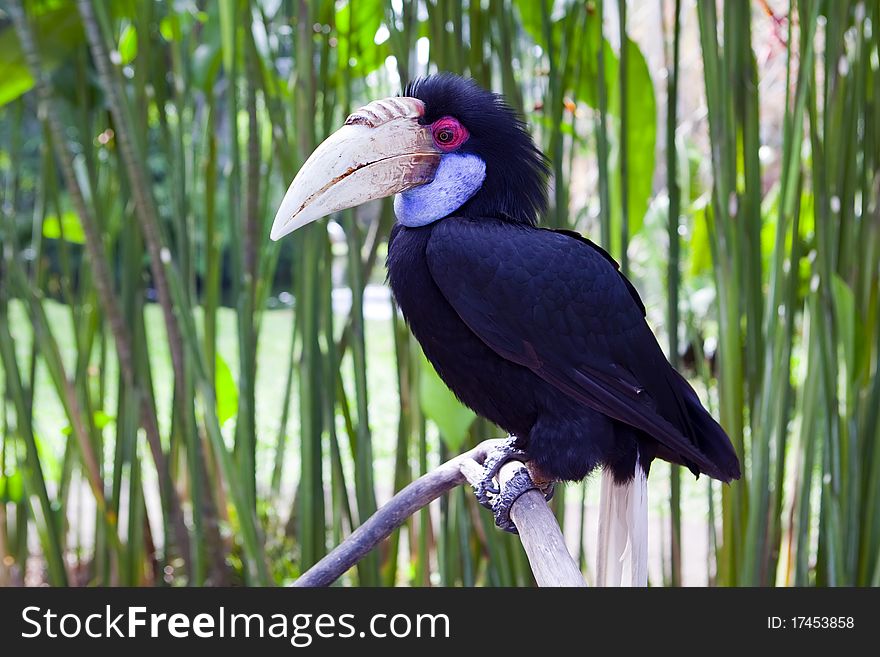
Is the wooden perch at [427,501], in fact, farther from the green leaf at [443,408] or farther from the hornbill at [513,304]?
the green leaf at [443,408]

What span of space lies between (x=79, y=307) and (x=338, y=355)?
0.51m

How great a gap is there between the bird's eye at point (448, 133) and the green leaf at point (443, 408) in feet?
0.83

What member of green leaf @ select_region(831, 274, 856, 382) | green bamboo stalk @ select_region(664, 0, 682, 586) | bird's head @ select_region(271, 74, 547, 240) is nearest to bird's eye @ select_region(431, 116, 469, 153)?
bird's head @ select_region(271, 74, 547, 240)

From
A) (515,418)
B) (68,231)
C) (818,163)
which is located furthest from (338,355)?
(68,231)

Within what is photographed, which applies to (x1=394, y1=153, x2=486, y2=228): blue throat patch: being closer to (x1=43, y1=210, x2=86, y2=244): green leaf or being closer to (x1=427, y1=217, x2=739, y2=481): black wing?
(x1=427, y1=217, x2=739, y2=481): black wing

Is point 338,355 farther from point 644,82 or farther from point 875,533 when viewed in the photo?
point 875,533

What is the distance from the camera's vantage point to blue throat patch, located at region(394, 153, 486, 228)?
0.74m

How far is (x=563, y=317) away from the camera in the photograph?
75 cm

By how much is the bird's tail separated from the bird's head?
252 mm

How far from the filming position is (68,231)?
1.43 meters

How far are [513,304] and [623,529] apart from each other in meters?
0.24

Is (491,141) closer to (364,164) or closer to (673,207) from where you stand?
(364,164)

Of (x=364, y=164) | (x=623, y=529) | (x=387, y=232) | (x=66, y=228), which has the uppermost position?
(x=66, y=228)

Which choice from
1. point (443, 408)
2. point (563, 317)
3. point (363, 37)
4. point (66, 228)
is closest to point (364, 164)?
point (563, 317)
